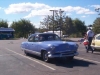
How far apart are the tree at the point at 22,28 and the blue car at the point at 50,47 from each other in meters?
75.5

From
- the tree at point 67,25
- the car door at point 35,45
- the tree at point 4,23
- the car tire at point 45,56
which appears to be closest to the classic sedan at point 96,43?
the car door at point 35,45

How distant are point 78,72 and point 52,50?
2502 millimetres

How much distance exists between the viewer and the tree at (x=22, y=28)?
88938 mm

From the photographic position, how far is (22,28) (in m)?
90.1

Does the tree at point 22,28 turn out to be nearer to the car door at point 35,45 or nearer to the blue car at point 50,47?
the car door at point 35,45

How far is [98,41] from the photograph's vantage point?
15.3 meters

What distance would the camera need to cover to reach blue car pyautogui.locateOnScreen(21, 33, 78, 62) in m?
10.9

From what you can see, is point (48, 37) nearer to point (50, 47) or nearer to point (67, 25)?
point (50, 47)

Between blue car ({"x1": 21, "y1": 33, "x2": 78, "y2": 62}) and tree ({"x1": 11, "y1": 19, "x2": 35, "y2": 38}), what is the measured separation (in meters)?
75.5

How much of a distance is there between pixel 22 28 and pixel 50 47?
262 ft

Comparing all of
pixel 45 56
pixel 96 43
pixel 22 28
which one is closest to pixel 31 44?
pixel 45 56

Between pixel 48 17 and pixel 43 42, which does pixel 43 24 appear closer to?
pixel 48 17

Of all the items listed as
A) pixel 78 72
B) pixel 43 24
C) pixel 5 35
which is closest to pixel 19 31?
pixel 5 35

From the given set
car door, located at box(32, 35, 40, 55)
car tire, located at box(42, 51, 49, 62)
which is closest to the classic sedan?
car door, located at box(32, 35, 40, 55)
